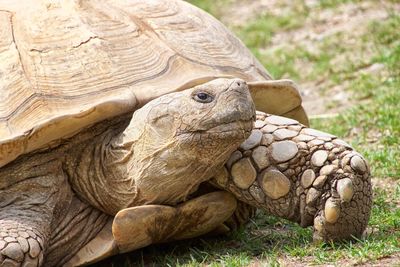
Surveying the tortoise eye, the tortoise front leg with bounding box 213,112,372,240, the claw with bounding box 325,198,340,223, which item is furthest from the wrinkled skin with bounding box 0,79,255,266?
the claw with bounding box 325,198,340,223

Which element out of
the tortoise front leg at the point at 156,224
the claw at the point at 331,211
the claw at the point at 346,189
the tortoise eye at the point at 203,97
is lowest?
the tortoise front leg at the point at 156,224

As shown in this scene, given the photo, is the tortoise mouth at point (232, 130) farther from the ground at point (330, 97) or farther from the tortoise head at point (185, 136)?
the ground at point (330, 97)

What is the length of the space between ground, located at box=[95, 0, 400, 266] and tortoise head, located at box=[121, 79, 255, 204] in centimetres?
38

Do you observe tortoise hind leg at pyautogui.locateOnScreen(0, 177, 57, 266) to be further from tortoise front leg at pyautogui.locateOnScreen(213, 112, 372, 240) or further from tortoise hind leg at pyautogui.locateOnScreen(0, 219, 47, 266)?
tortoise front leg at pyautogui.locateOnScreen(213, 112, 372, 240)

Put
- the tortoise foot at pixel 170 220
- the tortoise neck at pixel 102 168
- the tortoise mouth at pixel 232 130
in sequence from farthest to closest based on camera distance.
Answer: the tortoise neck at pixel 102 168
the tortoise foot at pixel 170 220
the tortoise mouth at pixel 232 130

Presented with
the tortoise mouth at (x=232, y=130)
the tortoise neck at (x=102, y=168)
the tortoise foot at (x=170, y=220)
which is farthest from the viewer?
the tortoise neck at (x=102, y=168)

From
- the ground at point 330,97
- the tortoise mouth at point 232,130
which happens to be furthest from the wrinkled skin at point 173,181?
the ground at point 330,97

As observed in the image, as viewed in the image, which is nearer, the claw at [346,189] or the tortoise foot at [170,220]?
the claw at [346,189]

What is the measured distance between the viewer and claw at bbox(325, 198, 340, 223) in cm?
463

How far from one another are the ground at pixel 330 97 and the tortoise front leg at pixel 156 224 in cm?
13

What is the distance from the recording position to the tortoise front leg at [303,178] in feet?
15.3

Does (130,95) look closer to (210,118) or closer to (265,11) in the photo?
(210,118)

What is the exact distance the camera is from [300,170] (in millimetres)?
4789

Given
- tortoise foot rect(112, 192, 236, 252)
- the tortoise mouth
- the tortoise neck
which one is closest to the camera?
the tortoise mouth
